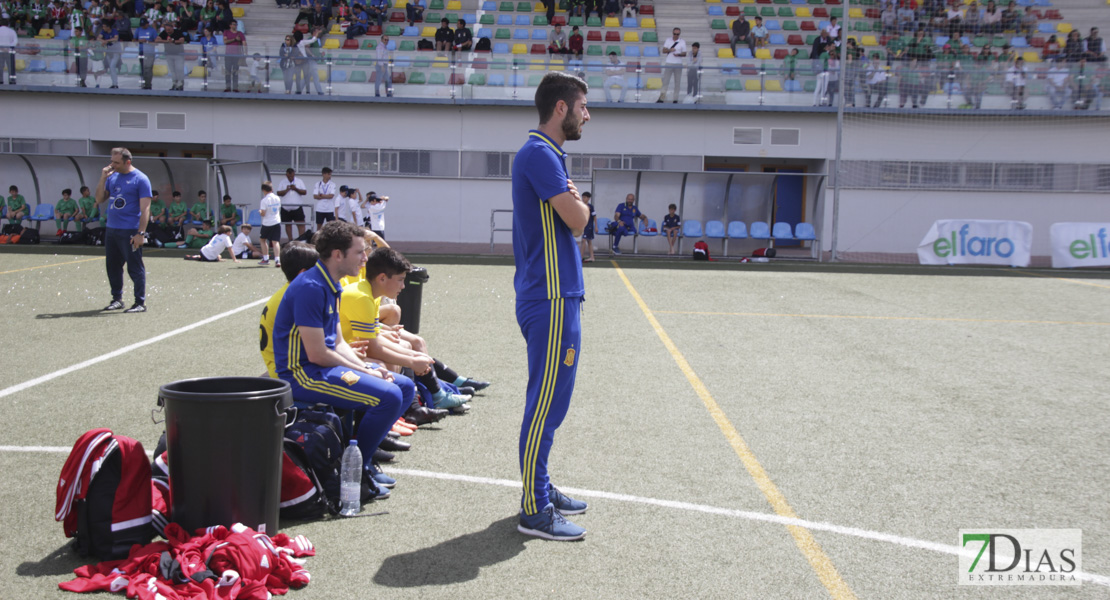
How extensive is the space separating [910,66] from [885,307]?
13592 mm

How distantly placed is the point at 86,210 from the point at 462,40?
1178 centimetres

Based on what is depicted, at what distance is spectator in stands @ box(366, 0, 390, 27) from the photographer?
29.3 meters

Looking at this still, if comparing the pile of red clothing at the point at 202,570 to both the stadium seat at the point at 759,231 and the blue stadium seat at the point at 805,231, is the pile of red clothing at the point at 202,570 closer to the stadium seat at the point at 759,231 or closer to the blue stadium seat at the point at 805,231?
the stadium seat at the point at 759,231

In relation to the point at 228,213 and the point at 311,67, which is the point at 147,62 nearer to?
the point at 311,67

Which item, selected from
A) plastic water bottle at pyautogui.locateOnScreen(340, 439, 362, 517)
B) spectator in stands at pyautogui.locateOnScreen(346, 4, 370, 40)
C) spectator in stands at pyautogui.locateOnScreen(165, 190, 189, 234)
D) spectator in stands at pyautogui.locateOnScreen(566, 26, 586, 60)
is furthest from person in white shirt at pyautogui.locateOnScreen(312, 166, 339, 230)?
plastic water bottle at pyautogui.locateOnScreen(340, 439, 362, 517)

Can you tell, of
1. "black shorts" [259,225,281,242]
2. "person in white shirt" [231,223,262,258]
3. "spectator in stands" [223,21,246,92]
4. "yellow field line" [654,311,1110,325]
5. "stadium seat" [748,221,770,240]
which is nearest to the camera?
"yellow field line" [654,311,1110,325]

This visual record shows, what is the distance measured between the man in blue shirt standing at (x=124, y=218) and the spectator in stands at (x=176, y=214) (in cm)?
1189

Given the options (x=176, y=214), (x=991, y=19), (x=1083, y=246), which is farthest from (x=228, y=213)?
(x=991, y=19)

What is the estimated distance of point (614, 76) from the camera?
2497 centimetres

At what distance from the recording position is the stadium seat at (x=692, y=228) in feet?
75.2

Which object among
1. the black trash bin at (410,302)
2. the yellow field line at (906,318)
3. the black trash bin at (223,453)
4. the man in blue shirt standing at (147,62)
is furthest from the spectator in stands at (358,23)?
the black trash bin at (223,453)

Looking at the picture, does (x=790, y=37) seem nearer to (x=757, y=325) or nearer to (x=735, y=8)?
(x=735, y=8)

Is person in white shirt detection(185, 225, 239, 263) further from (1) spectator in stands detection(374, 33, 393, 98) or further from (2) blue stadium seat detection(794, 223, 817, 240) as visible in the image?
(2) blue stadium seat detection(794, 223, 817, 240)

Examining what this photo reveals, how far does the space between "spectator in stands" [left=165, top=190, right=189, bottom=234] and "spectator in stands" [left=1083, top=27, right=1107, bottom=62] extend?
24.6 m
